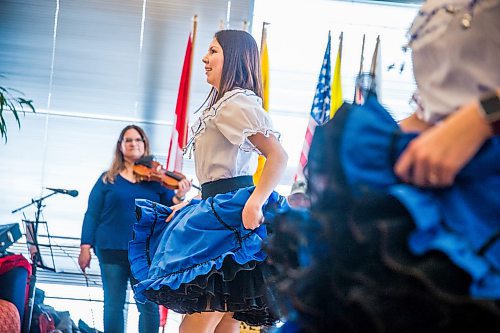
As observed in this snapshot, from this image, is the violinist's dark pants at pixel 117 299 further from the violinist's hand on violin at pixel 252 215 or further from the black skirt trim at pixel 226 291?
the violinist's hand on violin at pixel 252 215

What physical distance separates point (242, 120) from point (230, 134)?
0.06 metres

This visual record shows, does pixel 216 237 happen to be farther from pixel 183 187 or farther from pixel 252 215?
pixel 183 187

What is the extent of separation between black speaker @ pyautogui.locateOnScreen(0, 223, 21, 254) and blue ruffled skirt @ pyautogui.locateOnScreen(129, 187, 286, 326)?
2046 millimetres

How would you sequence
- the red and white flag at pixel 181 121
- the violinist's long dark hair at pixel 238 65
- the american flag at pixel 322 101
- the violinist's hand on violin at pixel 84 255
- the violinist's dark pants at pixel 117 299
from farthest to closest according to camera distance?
1. the american flag at pixel 322 101
2. the red and white flag at pixel 181 121
3. the violinist's hand on violin at pixel 84 255
4. the violinist's dark pants at pixel 117 299
5. the violinist's long dark hair at pixel 238 65

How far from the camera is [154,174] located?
14.6ft

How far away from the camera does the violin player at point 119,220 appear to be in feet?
14.0

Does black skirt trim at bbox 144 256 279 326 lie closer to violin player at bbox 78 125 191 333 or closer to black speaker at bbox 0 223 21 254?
violin player at bbox 78 125 191 333

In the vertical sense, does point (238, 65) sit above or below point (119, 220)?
above

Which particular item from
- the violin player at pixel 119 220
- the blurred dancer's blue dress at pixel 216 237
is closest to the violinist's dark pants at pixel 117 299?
the violin player at pixel 119 220

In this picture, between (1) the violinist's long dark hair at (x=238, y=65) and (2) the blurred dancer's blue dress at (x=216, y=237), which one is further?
(1) the violinist's long dark hair at (x=238, y=65)

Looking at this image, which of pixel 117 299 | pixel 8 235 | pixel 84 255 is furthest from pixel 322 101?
pixel 8 235

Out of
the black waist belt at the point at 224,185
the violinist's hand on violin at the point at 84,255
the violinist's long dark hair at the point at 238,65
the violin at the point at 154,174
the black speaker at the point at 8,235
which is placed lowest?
the violinist's hand on violin at the point at 84,255

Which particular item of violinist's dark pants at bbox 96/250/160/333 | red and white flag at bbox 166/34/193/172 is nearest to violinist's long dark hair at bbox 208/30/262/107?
violinist's dark pants at bbox 96/250/160/333

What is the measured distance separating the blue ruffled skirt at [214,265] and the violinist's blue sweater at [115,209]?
6.03 ft
